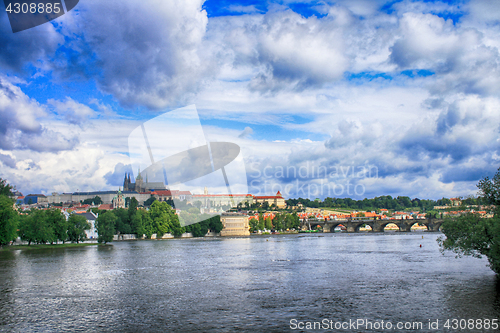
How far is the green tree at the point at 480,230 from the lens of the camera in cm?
2400

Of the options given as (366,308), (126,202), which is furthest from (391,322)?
(126,202)

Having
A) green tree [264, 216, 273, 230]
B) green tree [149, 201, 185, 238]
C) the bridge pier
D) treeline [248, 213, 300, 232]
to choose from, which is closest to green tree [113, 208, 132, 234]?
green tree [149, 201, 185, 238]

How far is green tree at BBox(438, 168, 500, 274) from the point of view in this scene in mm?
24000

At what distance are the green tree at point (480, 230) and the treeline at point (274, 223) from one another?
110 meters

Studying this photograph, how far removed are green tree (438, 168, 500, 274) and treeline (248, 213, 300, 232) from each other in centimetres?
11047

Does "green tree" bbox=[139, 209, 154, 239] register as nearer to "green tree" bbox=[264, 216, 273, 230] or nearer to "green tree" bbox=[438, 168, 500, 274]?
"green tree" bbox=[264, 216, 273, 230]

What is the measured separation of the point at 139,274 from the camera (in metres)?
32.9

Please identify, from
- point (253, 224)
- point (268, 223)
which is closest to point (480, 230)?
point (253, 224)

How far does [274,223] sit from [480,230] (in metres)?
122

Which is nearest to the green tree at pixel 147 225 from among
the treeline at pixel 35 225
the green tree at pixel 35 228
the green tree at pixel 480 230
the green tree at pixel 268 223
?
the treeline at pixel 35 225

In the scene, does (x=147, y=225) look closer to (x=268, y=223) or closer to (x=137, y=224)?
(x=137, y=224)

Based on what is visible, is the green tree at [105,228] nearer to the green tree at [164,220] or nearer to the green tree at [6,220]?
the green tree at [164,220]

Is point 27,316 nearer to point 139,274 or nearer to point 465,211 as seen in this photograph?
point 139,274

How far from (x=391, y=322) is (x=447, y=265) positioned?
21099mm
